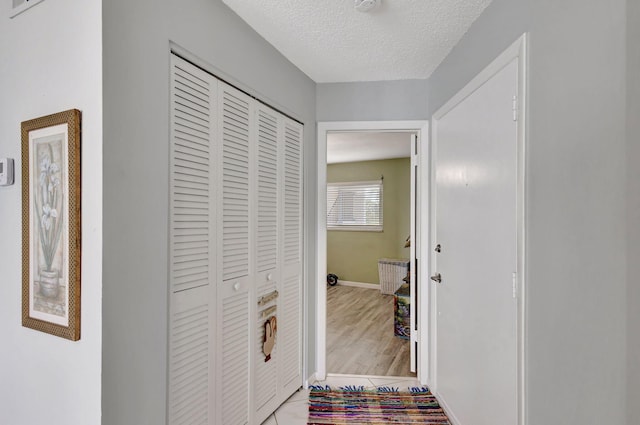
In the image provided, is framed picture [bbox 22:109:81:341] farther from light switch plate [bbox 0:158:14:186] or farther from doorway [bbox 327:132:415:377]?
doorway [bbox 327:132:415:377]

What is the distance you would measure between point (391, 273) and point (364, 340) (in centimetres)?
218

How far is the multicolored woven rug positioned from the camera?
6.81ft

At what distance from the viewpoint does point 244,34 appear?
1.74 m

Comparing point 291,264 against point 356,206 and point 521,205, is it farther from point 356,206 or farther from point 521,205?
point 356,206

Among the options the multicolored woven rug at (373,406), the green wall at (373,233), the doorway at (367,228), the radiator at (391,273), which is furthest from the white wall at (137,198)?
the green wall at (373,233)

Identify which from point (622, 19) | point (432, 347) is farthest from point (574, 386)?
point (432, 347)

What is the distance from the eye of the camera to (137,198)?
3.74 ft

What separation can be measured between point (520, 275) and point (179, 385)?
5.03 feet

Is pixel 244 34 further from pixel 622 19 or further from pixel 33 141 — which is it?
pixel 622 19

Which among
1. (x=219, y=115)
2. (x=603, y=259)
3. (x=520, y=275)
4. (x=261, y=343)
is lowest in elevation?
(x=261, y=343)

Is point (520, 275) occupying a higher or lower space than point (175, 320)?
higher

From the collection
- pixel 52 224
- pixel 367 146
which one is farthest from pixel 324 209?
pixel 367 146

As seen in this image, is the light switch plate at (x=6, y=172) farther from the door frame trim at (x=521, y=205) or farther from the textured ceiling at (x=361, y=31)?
the door frame trim at (x=521, y=205)

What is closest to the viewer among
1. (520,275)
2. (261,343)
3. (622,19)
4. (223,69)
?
(622,19)
